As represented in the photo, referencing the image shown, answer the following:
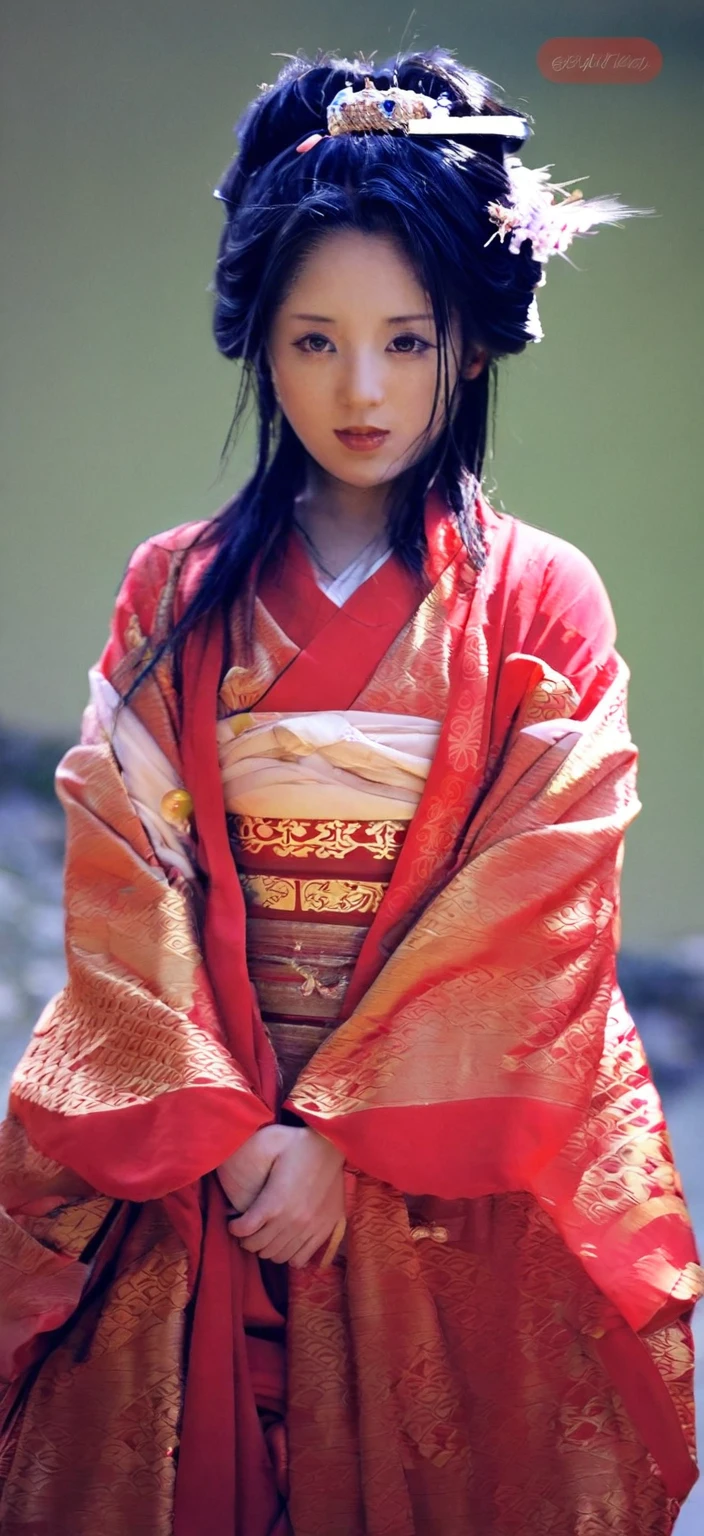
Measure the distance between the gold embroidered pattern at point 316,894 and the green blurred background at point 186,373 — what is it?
463mm

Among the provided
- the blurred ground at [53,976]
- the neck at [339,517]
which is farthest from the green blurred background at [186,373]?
the neck at [339,517]

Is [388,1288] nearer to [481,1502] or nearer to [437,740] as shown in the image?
[481,1502]

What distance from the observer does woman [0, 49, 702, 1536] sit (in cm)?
151

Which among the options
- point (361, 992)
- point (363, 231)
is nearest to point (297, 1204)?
point (361, 992)

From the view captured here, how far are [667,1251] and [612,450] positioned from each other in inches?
39.5

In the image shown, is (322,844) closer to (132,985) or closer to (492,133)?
(132,985)

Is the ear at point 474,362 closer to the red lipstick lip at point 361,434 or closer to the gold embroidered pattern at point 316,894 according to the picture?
the red lipstick lip at point 361,434

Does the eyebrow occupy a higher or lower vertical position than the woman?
higher

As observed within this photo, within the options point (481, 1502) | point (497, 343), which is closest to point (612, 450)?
point (497, 343)

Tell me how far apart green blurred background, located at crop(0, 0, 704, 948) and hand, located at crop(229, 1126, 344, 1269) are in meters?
0.64

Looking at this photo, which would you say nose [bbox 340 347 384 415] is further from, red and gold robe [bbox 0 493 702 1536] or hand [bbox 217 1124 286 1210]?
hand [bbox 217 1124 286 1210]

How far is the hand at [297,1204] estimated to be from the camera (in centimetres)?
155

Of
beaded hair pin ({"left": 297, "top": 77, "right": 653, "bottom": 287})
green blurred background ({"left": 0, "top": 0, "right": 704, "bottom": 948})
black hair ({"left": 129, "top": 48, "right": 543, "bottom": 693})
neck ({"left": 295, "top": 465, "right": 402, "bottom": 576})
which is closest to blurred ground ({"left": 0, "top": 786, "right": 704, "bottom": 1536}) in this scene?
green blurred background ({"left": 0, "top": 0, "right": 704, "bottom": 948})

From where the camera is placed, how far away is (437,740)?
165 cm
